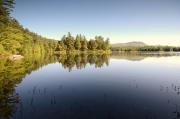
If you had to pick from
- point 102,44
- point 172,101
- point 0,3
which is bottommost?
point 172,101

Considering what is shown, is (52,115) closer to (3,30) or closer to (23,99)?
(23,99)

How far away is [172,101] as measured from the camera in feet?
30.1

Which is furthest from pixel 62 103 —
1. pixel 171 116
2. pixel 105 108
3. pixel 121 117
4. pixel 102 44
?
pixel 102 44

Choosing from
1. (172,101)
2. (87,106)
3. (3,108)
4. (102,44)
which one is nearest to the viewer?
(3,108)

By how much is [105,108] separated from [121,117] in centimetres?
128

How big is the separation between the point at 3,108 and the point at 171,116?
9.72 meters

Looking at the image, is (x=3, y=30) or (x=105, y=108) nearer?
(x=105, y=108)

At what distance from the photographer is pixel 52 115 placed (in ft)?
22.8

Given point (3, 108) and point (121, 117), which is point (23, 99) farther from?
point (121, 117)

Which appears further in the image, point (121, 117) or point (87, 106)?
point (87, 106)

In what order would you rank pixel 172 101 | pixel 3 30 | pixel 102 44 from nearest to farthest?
pixel 172 101, pixel 3 30, pixel 102 44

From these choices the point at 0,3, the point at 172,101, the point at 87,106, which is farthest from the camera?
the point at 0,3

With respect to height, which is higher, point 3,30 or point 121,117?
point 3,30

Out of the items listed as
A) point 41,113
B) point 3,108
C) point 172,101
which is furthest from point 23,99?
point 172,101
